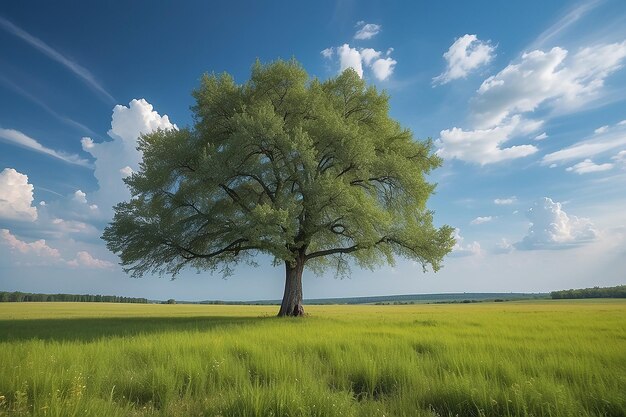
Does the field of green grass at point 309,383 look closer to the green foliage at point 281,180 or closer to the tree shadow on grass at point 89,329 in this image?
the tree shadow on grass at point 89,329

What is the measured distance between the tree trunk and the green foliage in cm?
142

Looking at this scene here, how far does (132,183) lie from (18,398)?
21010 millimetres

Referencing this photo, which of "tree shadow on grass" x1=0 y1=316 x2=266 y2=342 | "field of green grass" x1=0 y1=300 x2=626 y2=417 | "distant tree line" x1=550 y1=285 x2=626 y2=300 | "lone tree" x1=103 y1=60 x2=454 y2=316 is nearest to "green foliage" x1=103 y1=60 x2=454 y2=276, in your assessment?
"lone tree" x1=103 y1=60 x2=454 y2=316

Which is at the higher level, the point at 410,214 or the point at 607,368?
the point at 410,214

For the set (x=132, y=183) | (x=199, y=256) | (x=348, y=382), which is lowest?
(x=348, y=382)

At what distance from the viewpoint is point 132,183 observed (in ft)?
79.3

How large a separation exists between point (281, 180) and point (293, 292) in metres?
7.93

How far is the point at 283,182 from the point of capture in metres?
25.3

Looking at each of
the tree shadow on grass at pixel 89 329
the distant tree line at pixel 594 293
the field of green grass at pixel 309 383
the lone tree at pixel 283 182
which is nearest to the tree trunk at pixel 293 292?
the lone tree at pixel 283 182

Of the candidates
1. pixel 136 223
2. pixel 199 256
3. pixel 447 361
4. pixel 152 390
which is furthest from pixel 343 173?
pixel 152 390

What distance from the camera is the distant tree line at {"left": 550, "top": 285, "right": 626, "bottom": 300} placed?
76000mm

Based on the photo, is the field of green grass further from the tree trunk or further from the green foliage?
the tree trunk

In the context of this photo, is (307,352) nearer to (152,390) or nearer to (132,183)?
(152,390)

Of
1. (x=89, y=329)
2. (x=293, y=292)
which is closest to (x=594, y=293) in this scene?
(x=293, y=292)
